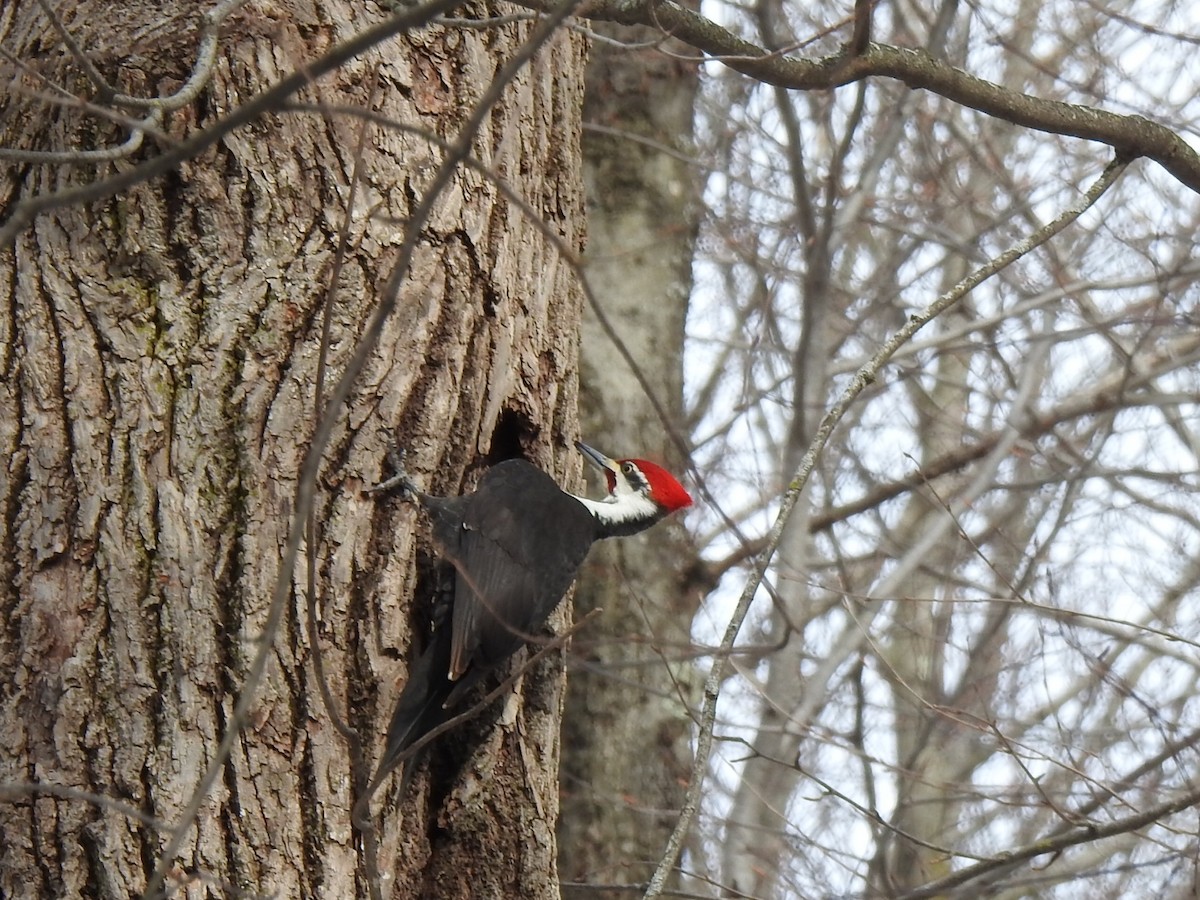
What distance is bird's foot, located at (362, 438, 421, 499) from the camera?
2834 mm

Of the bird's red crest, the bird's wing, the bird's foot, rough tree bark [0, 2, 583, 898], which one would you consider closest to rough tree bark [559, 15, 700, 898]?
the bird's red crest

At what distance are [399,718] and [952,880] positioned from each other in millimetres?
1937

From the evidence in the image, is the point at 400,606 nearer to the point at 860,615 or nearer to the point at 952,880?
the point at 952,880

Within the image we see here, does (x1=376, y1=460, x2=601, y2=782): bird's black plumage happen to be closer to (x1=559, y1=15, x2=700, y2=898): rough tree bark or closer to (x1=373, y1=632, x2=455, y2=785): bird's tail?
(x1=373, y1=632, x2=455, y2=785): bird's tail

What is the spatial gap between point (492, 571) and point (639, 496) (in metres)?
1.15

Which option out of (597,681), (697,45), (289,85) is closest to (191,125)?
(697,45)

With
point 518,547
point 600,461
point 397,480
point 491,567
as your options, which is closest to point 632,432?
point 600,461

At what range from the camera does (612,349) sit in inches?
225

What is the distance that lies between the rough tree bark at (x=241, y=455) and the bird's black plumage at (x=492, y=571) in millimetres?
69

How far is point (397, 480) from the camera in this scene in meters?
2.85

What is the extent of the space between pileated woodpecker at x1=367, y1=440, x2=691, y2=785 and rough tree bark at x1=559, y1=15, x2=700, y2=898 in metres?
1.34

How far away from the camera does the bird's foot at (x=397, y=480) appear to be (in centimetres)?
283

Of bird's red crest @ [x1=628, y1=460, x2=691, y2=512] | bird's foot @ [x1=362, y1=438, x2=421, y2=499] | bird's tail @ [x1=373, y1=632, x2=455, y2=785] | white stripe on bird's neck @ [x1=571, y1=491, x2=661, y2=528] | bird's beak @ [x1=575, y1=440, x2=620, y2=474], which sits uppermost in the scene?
bird's beak @ [x1=575, y1=440, x2=620, y2=474]

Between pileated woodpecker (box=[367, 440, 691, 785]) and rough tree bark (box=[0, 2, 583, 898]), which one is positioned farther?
pileated woodpecker (box=[367, 440, 691, 785])
